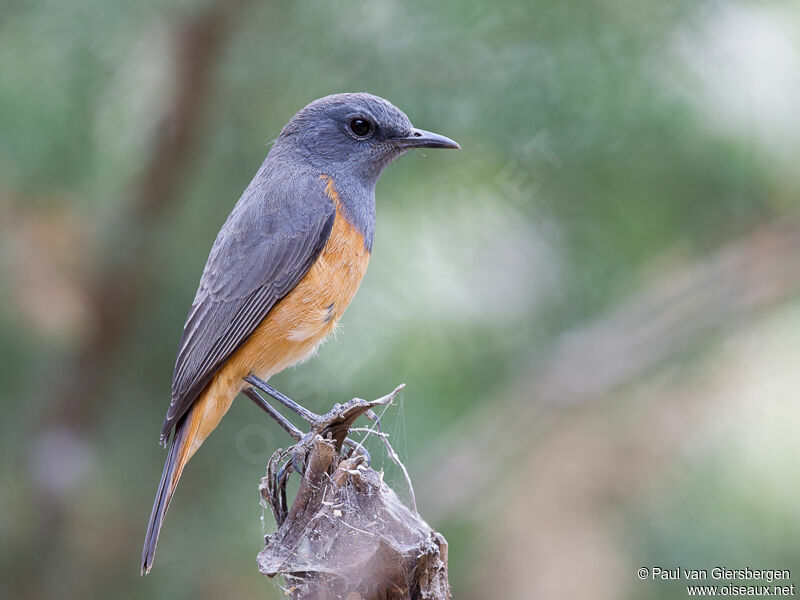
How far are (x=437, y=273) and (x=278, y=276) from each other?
635 mm

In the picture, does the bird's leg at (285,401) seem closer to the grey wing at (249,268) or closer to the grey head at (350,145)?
the grey wing at (249,268)

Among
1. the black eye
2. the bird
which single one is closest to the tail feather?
the bird

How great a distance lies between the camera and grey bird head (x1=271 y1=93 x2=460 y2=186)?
320 cm

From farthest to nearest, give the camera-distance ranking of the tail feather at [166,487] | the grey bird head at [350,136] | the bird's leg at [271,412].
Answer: the grey bird head at [350,136], the bird's leg at [271,412], the tail feather at [166,487]

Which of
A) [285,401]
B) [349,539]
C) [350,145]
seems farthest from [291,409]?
[350,145]

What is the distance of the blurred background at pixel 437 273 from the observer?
327cm

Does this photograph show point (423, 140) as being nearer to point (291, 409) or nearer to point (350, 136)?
point (350, 136)

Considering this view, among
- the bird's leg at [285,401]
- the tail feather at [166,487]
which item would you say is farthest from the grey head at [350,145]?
the tail feather at [166,487]

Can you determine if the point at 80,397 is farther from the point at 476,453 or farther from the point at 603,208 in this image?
the point at 603,208

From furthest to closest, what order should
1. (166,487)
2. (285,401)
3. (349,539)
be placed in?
1. (285,401)
2. (166,487)
3. (349,539)

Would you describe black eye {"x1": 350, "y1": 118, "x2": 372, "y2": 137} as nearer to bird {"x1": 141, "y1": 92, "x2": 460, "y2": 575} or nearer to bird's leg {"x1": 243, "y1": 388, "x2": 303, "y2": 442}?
bird {"x1": 141, "y1": 92, "x2": 460, "y2": 575}

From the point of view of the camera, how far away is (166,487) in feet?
9.16

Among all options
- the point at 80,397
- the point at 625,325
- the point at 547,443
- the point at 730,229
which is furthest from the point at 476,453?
the point at 80,397

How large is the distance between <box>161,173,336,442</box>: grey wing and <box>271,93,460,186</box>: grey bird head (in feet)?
0.67
